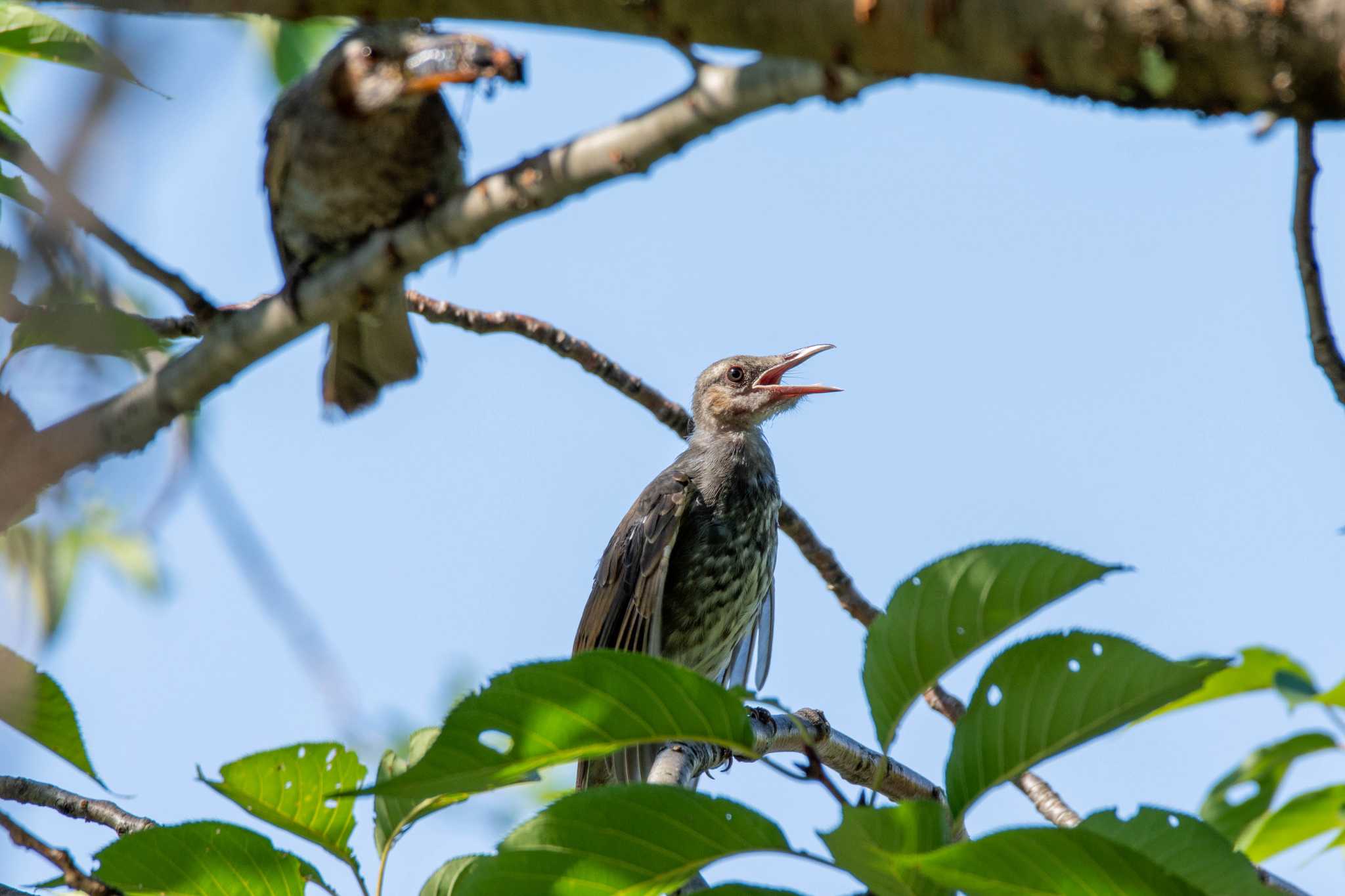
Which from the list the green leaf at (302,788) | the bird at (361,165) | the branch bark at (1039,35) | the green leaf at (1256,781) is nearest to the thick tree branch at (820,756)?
the green leaf at (1256,781)

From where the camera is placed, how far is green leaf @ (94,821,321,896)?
229 centimetres

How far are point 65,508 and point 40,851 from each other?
63 cm

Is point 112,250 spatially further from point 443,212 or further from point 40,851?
point 40,851

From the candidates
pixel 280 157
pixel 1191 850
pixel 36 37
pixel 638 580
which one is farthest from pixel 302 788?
pixel 280 157

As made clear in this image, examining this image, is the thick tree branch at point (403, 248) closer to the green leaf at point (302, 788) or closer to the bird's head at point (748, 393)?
the green leaf at point (302, 788)

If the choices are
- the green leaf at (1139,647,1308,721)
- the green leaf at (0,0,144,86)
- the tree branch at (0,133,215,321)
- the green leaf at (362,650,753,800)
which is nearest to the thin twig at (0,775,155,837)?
the tree branch at (0,133,215,321)

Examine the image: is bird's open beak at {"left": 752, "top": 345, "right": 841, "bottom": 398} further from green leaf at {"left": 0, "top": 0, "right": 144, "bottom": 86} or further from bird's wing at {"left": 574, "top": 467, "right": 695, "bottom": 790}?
green leaf at {"left": 0, "top": 0, "right": 144, "bottom": 86}

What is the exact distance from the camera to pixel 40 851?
2.13m

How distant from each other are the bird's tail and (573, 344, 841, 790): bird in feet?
3.88

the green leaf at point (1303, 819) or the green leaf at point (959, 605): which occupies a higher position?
the green leaf at point (959, 605)

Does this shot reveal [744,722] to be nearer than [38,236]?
No

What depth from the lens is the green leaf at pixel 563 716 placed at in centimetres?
194

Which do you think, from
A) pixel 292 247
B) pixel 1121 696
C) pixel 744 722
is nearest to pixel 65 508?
pixel 744 722

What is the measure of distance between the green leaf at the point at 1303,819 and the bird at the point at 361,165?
10.3 ft
